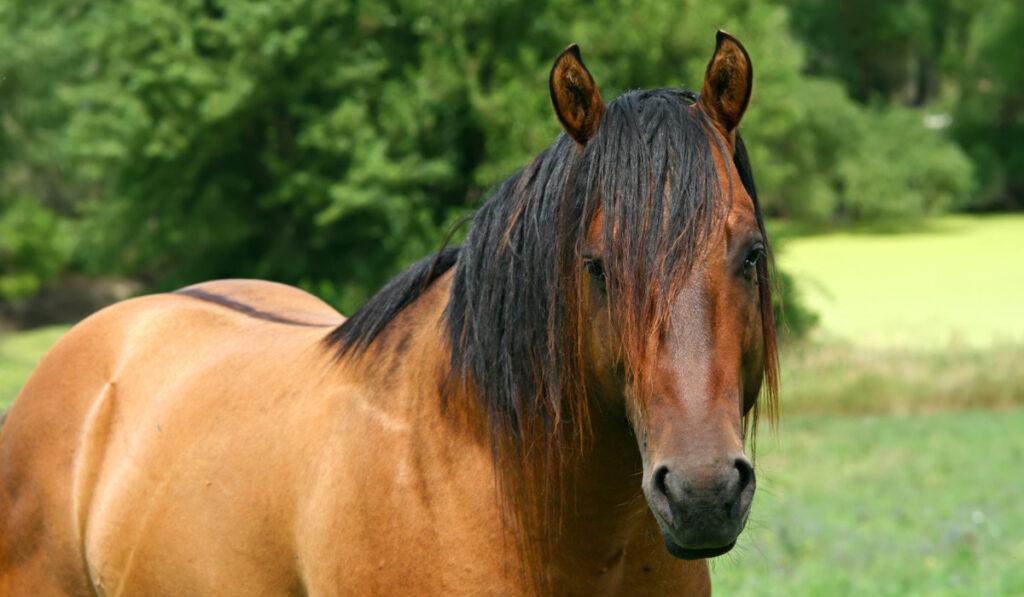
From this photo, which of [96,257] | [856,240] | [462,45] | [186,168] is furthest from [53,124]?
[856,240]

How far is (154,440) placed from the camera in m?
2.74

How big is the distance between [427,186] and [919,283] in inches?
559

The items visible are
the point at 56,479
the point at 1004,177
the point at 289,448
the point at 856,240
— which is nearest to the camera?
the point at 289,448

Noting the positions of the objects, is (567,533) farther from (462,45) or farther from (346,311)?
(462,45)

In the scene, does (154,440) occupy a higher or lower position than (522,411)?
lower

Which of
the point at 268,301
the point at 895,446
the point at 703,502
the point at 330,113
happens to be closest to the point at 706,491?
the point at 703,502

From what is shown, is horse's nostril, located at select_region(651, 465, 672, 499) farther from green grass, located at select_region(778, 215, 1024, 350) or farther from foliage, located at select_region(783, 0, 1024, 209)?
foliage, located at select_region(783, 0, 1024, 209)

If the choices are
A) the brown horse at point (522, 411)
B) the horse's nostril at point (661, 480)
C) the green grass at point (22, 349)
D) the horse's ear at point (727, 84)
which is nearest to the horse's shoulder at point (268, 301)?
the brown horse at point (522, 411)

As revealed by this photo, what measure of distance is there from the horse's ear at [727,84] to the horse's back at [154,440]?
3.72ft

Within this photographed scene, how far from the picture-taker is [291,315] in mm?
3205

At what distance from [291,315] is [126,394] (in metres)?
0.55

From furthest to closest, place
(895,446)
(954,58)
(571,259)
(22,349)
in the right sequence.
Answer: (954,58) < (22,349) < (895,446) < (571,259)

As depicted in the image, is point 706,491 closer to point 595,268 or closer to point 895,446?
point 595,268

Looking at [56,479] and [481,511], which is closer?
[481,511]
